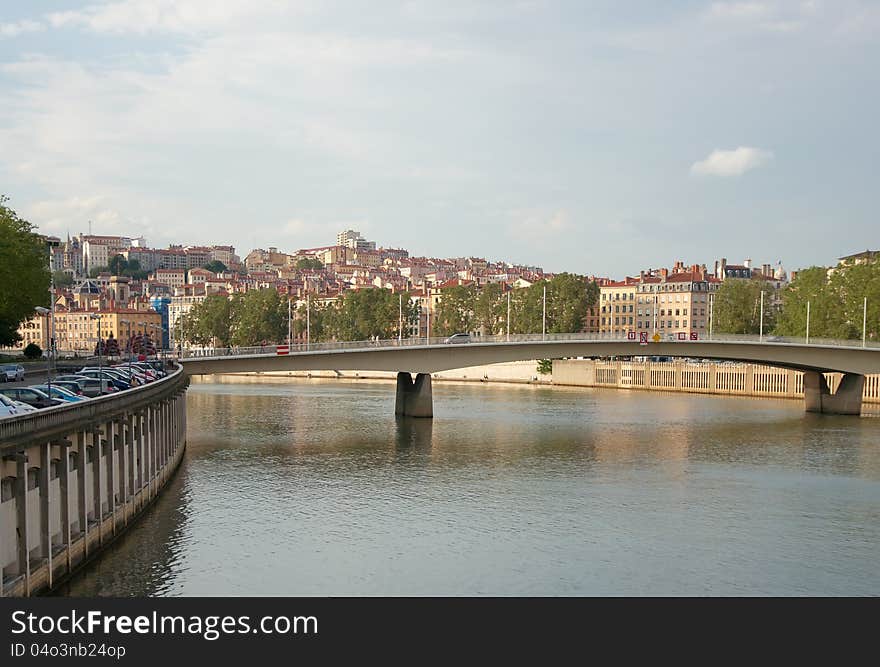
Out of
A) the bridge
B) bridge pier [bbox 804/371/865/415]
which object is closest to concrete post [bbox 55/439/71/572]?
the bridge

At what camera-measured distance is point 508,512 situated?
31094mm

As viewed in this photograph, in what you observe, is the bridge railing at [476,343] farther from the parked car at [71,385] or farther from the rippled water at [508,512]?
the parked car at [71,385]

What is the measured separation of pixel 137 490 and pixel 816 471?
78.7ft

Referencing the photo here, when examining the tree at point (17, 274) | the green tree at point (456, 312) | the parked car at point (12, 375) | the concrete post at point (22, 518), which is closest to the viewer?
the concrete post at point (22, 518)

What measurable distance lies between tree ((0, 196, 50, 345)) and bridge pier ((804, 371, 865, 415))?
46.0 m

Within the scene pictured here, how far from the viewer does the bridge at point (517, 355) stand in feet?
179

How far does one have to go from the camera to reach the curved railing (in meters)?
18.3

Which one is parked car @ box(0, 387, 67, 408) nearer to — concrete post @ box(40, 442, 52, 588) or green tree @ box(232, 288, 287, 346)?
concrete post @ box(40, 442, 52, 588)

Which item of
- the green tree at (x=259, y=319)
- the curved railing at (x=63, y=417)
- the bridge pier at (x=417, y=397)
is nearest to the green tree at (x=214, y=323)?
the green tree at (x=259, y=319)

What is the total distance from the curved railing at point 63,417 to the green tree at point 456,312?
3719 inches

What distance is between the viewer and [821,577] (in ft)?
78.2

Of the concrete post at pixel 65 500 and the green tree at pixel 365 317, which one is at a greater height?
the green tree at pixel 365 317

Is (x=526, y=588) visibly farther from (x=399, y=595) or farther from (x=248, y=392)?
(x=248, y=392)
